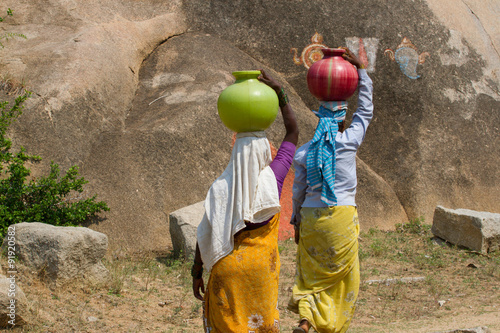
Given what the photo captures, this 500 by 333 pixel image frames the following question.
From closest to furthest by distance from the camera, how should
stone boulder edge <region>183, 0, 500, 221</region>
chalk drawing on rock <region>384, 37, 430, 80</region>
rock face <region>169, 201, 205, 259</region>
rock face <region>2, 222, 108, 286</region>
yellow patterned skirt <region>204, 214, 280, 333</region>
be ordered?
yellow patterned skirt <region>204, 214, 280, 333</region>, rock face <region>2, 222, 108, 286</region>, rock face <region>169, 201, 205, 259</region>, stone boulder edge <region>183, 0, 500, 221</region>, chalk drawing on rock <region>384, 37, 430, 80</region>

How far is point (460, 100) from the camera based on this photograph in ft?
30.9

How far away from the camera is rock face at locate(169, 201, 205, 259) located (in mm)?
6098

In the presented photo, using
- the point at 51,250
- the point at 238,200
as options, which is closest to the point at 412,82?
the point at 51,250

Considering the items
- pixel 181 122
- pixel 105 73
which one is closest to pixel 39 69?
pixel 105 73

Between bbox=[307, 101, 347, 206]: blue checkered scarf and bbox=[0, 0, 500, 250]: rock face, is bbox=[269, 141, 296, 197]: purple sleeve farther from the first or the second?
bbox=[0, 0, 500, 250]: rock face

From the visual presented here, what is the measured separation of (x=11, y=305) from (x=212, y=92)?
4.94 m

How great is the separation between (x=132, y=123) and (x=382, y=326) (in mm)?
4640

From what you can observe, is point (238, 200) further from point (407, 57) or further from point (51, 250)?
point (407, 57)

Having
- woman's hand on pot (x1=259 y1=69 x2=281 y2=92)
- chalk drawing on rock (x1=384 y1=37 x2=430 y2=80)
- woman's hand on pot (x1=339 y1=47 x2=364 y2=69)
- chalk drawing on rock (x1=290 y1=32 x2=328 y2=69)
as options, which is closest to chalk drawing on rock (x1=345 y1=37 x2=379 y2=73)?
chalk drawing on rock (x1=384 y1=37 x2=430 y2=80)

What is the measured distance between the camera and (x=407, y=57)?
9484mm

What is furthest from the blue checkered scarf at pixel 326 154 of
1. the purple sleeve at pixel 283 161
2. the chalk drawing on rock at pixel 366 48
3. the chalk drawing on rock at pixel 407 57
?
the chalk drawing on rock at pixel 407 57

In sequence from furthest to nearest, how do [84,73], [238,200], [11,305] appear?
[84,73] → [11,305] → [238,200]

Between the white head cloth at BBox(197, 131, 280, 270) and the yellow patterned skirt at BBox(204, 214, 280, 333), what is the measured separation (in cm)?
6

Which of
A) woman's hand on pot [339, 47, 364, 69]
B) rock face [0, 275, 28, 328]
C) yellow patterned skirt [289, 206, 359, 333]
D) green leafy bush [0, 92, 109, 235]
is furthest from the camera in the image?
green leafy bush [0, 92, 109, 235]
